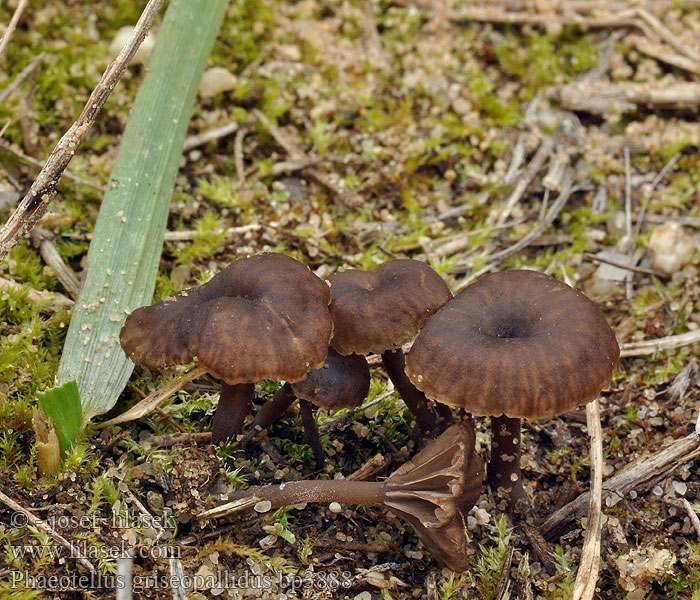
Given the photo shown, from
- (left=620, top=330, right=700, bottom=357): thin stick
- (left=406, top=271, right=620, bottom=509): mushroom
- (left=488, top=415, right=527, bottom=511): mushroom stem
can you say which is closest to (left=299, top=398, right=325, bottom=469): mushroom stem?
(left=406, top=271, right=620, bottom=509): mushroom

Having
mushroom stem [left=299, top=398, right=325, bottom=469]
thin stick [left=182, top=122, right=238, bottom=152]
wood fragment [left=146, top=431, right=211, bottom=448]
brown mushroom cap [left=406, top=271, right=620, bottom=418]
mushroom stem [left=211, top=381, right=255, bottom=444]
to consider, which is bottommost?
mushroom stem [left=299, top=398, right=325, bottom=469]

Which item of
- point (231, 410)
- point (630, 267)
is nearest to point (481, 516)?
point (231, 410)

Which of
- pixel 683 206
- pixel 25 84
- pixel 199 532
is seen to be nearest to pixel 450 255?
pixel 683 206

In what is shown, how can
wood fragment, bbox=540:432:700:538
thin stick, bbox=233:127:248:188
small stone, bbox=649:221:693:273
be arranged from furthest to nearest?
thin stick, bbox=233:127:248:188 → small stone, bbox=649:221:693:273 → wood fragment, bbox=540:432:700:538

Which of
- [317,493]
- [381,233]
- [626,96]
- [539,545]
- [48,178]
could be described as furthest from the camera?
[626,96]

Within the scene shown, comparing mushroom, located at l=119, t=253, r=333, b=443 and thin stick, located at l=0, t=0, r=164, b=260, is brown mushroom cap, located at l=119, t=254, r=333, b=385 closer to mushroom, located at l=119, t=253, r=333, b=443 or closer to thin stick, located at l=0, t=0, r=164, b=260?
mushroom, located at l=119, t=253, r=333, b=443

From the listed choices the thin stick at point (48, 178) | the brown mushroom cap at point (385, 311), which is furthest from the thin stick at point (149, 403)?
the thin stick at point (48, 178)

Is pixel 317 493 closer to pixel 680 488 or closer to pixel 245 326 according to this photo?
pixel 245 326
